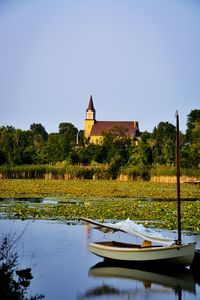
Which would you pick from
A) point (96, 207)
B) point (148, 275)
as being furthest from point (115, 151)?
point (148, 275)

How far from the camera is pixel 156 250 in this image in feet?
44.4

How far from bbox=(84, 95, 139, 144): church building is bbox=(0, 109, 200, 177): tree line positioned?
86.4 ft

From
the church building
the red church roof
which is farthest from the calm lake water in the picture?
the red church roof

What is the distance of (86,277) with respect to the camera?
13.0 meters

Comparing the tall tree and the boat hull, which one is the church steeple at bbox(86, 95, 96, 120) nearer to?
the tall tree

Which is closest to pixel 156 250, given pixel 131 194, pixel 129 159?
pixel 131 194

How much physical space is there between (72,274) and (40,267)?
87 cm

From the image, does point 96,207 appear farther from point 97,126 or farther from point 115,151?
point 97,126

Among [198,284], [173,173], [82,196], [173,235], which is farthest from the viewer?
[173,173]

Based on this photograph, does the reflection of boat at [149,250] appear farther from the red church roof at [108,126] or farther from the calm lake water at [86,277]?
the red church roof at [108,126]

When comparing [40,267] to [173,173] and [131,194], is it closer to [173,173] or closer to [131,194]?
[131,194]

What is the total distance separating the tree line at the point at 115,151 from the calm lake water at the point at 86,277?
37.4 m

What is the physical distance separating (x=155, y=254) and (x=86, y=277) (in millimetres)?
1892

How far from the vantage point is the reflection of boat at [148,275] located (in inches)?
500
